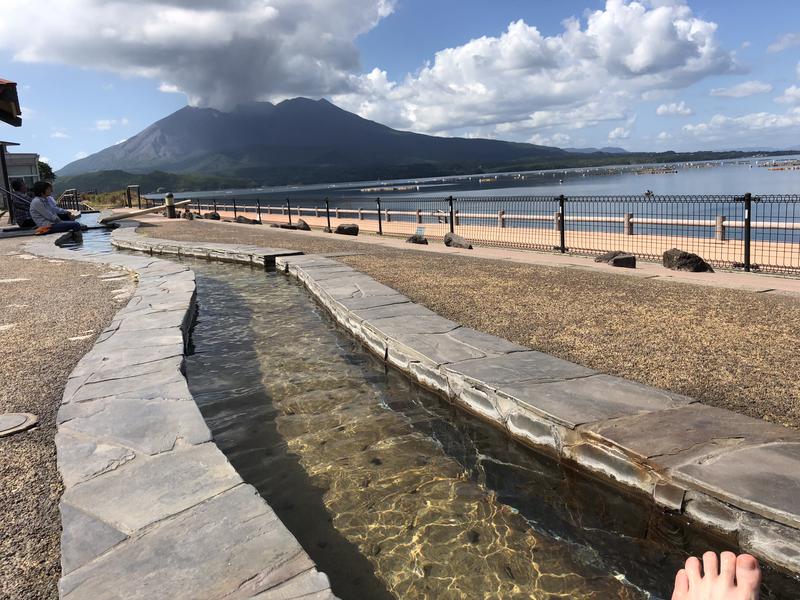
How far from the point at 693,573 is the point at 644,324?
3.87 meters

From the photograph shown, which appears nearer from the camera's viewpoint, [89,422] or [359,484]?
[359,484]

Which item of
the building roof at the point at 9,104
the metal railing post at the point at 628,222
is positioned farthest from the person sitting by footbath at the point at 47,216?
the metal railing post at the point at 628,222

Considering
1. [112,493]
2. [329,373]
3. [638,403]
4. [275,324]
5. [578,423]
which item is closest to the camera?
[112,493]

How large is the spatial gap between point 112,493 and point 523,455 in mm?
2254

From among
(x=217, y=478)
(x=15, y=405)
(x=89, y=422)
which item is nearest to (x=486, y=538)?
(x=217, y=478)

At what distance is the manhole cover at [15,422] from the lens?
350 centimetres

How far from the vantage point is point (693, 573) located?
6.74 ft

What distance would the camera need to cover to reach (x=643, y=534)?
271cm

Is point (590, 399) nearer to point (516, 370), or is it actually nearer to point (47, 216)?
point (516, 370)

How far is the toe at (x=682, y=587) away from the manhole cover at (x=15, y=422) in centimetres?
364

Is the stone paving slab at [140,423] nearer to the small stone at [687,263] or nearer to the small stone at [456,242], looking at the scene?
the small stone at [687,263]

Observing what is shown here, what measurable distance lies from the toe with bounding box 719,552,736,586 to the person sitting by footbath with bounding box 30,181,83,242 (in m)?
18.9

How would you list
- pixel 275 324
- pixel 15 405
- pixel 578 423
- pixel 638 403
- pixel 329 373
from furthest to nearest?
pixel 275 324 < pixel 329 373 < pixel 15 405 < pixel 638 403 < pixel 578 423

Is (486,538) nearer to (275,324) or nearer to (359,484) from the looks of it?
(359,484)
